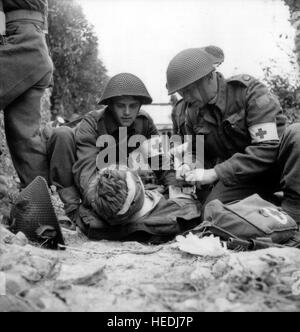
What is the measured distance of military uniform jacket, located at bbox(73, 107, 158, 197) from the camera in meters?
3.95

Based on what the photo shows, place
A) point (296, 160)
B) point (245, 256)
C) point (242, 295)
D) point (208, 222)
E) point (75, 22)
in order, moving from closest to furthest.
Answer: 1. point (242, 295)
2. point (245, 256)
3. point (208, 222)
4. point (296, 160)
5. point (75, 22)

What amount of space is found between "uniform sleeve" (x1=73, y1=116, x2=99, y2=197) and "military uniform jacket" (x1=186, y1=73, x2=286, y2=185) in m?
0.88

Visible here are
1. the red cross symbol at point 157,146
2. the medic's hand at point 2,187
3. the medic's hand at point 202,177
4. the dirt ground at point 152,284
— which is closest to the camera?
the dirt ground at point 152,284

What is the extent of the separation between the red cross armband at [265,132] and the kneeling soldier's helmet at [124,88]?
1177 mm

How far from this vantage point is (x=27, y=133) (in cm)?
381

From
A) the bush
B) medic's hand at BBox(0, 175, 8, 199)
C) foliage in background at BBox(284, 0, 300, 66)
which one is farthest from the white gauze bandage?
the bush

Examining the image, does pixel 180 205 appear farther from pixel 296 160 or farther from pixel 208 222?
pixel 296 160

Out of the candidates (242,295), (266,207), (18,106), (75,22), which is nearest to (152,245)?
(266,207)

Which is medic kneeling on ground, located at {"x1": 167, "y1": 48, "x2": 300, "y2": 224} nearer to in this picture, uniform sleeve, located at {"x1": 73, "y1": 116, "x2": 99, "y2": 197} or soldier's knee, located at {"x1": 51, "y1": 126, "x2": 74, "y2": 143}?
uniform sleeve, located at {"x1": 73, "y1": 116, "x2": 99, "y2": 197}

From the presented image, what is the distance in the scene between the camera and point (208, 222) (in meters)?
3.05

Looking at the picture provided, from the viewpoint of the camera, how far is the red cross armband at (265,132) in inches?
144

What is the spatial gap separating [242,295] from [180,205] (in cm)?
194

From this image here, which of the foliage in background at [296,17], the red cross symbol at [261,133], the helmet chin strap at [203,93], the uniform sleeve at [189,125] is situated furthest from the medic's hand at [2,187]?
the foliage in background at [296,17]

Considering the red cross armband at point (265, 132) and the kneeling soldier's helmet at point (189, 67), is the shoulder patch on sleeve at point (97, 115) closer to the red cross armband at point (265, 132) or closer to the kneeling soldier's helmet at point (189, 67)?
the kneeling soldier's helmet at point (189, 67)
